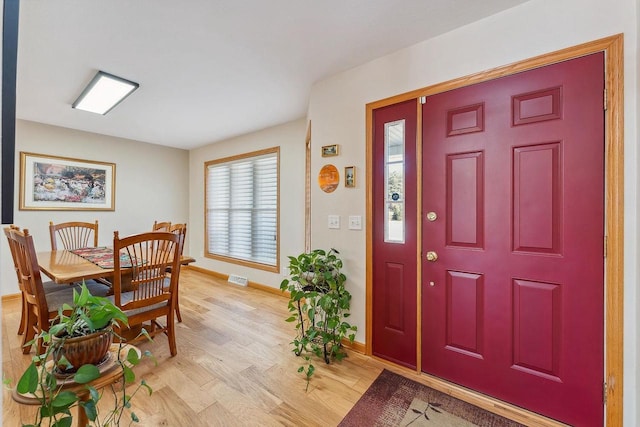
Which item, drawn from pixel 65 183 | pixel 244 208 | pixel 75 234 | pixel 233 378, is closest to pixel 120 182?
pixel 65 183

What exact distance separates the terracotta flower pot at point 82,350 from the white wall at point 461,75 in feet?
5.68

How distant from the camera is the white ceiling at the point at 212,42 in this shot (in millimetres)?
1744

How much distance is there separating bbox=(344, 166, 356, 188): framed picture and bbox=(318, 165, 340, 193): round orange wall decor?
81 mm

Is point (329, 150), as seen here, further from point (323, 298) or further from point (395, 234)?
point (323, 298)

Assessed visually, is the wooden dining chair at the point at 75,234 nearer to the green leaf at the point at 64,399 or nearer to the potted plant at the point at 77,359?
the potted plant at the point at 77,359


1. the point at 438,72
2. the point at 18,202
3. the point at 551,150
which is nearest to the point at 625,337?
the point at 551,150

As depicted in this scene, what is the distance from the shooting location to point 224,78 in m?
2.57

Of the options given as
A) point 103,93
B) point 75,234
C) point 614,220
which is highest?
point 103,93

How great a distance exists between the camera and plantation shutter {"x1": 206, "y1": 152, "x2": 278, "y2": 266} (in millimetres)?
4152

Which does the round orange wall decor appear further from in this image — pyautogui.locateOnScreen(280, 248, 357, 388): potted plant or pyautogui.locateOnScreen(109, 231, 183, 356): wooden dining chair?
pyautogui.locateOnScreen(109, 231, 183, 356): wooden dining chair

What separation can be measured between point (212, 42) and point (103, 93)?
1501mm

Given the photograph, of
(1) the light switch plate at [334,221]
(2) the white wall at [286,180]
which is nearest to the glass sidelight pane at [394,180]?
(1) the light switch plate at [334,221]

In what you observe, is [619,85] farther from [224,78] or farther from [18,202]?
[18,202]

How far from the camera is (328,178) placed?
2.54m
